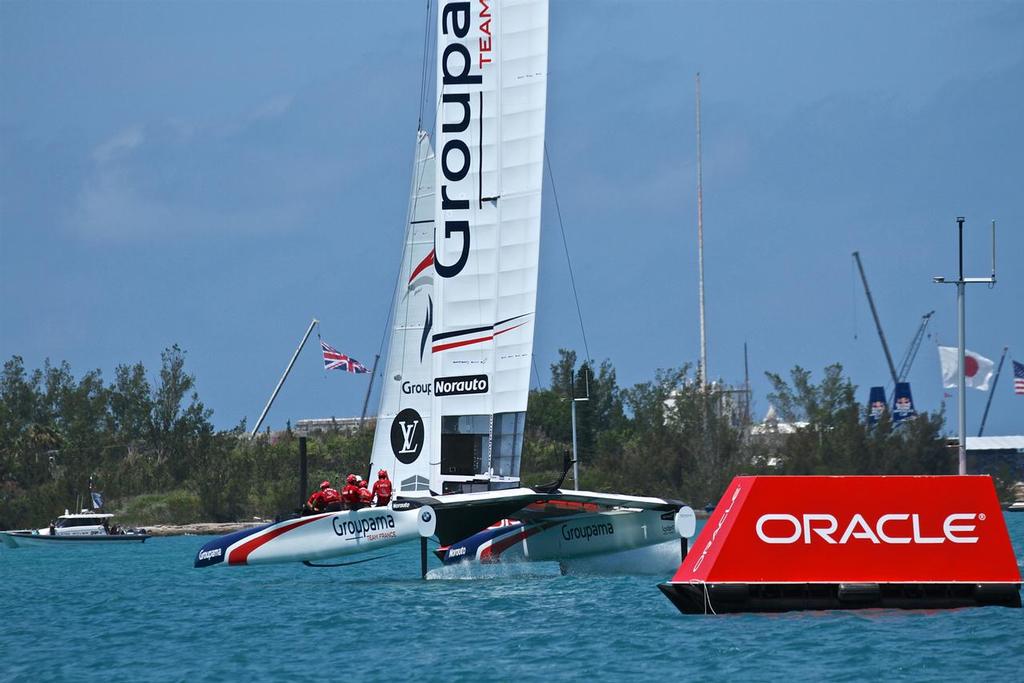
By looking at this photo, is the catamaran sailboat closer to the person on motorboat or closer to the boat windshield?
the person on motorboat

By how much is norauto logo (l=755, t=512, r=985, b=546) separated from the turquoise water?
94cm

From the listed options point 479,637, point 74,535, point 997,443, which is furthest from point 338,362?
point 997,443

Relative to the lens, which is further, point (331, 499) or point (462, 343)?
point (462, 343)

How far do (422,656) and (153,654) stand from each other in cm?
356

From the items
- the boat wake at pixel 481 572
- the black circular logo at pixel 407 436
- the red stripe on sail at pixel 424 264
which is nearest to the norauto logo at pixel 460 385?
the black circular logo at pixel 407 436

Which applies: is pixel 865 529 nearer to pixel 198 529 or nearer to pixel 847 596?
pixel 847 596

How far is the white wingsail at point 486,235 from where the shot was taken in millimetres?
28984

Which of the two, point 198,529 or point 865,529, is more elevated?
point 865,529

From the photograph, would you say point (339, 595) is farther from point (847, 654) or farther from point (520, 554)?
point (847, 654)

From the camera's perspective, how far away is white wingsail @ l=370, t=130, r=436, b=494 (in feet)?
100

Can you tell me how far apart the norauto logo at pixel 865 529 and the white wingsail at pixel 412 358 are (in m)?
13.1

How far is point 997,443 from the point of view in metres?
104

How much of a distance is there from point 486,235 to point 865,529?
13.8m

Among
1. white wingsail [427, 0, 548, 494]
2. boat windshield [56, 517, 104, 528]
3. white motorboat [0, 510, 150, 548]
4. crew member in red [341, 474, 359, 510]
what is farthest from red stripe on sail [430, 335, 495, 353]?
boat windshield [56, 517, 104, 528]
